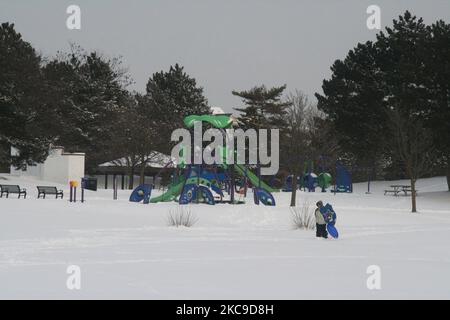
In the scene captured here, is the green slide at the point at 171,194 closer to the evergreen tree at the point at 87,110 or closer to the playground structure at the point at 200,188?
the playground structure at the point at 200,188

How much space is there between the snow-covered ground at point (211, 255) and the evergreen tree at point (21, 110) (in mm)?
16656

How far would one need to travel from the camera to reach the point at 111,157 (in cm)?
5091

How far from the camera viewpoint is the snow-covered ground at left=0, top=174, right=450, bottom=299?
30.7ft

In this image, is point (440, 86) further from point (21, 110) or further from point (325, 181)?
point (21, 110)

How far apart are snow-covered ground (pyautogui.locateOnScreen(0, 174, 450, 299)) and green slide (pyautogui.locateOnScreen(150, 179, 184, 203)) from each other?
5404mm

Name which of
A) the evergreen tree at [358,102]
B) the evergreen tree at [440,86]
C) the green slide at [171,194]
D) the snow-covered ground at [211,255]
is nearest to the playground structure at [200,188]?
the green slide at [171,194]

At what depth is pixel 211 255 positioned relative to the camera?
13.1 meters

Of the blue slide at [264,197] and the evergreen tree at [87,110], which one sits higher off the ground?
the evergreen tree at [87,110]

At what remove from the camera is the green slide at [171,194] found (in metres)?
29.5

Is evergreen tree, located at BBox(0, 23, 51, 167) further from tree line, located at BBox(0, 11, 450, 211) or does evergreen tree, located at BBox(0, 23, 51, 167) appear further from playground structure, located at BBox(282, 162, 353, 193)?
playground structure, located at BBox(282, 162, 353, 193)

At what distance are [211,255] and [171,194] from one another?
16.7 m

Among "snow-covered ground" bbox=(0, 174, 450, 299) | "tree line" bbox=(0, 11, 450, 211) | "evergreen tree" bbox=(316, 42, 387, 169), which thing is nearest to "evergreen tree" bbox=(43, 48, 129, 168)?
"tree line" bbox=(0, 11, 450, 211)

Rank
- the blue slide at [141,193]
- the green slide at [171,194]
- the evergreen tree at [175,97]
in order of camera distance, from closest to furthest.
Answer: the blue slide at [141,193] < the green slide at [171,194] < the evergreen tree at [175,97]

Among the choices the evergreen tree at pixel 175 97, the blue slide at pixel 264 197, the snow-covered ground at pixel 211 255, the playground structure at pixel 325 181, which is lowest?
the snow-covered ground at pixel 211 255
